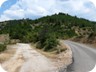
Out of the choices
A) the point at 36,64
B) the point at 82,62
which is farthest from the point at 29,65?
the point at 82,62

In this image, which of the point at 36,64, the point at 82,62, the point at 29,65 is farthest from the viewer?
the point at 82,62

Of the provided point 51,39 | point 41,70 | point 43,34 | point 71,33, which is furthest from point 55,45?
point 71,33

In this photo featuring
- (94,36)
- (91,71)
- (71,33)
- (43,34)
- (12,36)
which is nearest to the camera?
(91,71)

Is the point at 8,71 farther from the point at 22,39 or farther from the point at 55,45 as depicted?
the point at 22,39

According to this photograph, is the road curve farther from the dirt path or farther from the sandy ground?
the dirt path

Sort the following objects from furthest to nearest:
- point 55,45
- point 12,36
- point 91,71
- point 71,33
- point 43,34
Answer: point 71,33, point 12,36, point 43,34, point 55,45, point 91,71

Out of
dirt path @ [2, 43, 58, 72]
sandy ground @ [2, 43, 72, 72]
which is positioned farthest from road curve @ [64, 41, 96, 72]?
dirt path @ [2, 43, 58, 72]

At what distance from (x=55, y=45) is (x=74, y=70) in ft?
112

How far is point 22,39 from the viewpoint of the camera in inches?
6437

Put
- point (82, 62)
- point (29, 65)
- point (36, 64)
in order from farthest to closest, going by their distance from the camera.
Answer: point (82, 62) < point (36, 64) < point (29, 65)

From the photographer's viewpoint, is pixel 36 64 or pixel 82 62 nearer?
pixel 36 64

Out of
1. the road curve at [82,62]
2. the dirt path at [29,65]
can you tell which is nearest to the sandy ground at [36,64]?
the dirt path at [29,65]

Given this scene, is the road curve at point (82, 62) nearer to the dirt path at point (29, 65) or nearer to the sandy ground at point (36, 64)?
the sandy ground at point (36, 64)

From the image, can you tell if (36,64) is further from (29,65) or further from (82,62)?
(82,62)
